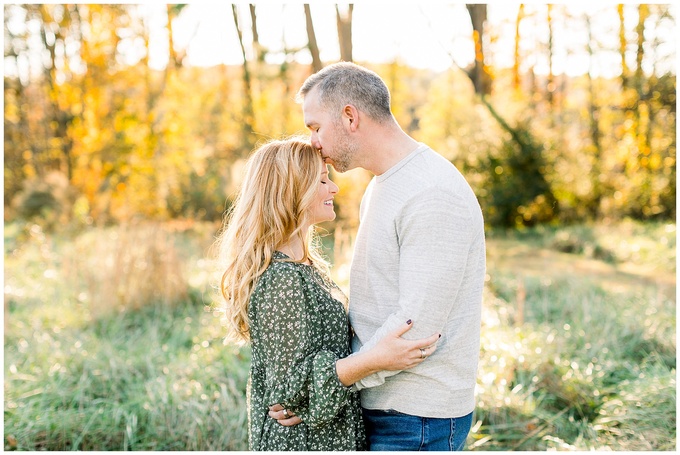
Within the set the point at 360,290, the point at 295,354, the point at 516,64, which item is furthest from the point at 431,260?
the point at 516,64

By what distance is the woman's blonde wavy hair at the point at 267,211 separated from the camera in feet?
6.84

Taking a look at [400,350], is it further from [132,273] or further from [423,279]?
[132,273]

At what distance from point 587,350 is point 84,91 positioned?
39.4ft

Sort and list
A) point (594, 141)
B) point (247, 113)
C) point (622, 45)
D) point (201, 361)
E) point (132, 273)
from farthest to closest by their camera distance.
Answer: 1. point (594, 141)
2. point (622, 45)
3. point (247, 113)
4. point (132, 273)
5. point (201, 361)

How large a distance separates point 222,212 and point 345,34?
3.90 metres

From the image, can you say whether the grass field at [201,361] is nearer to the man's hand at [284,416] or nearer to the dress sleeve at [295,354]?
the man's hand at [284,416]

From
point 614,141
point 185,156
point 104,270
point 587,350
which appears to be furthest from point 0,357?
point 614,141

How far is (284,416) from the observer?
207 centimetres

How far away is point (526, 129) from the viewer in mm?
12648

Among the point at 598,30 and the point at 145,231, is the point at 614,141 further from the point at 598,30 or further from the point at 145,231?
the point at 145,231

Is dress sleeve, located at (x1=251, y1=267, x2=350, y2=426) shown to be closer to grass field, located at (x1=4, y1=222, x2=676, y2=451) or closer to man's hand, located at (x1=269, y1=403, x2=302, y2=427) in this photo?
man's hand, located at (x1=269, y1=403, x2=302, y2=427)

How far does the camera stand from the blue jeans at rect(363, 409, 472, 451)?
6.64ft

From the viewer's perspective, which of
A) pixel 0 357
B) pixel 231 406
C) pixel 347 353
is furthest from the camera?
pixel 0 357

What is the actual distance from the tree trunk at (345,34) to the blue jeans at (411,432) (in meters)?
9.21
